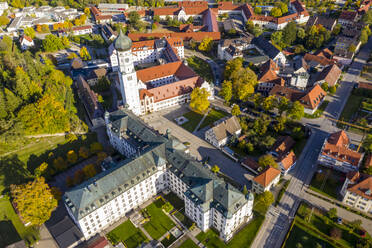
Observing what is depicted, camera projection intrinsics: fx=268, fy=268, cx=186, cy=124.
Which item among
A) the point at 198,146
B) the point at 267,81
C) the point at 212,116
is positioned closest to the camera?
the point at 198,146

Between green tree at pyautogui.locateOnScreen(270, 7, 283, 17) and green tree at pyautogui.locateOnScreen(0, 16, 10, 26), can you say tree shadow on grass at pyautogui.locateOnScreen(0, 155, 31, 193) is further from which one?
green tree at pyautogui.locateOnScreen(270, 7, 283, 17)

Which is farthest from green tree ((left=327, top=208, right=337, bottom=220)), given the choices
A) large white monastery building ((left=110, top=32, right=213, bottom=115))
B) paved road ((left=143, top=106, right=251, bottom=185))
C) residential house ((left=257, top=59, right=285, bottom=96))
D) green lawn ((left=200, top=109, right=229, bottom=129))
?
large white monastery building ((left=110, top=32, right=213, bottom=115))

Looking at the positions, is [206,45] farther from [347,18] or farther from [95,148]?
[347,18]

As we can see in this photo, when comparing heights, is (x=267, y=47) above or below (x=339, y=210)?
above

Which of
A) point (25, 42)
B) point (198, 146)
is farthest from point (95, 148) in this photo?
point (25, 42)

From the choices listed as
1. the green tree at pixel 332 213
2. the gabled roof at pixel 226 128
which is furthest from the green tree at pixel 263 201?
the gabled roof at pixel 226 128

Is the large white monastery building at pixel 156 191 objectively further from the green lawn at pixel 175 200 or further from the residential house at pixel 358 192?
the residential house at pixel 358 192
